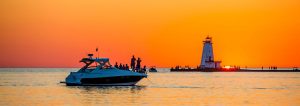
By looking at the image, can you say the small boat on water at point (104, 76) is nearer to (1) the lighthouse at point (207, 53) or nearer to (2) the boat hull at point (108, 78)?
(2) the boat hull at point (108, 78)

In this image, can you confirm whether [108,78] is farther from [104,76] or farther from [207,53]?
[207,53]

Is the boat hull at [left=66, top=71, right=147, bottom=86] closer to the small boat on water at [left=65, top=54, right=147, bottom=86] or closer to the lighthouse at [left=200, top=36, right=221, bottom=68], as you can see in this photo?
the small boat on water at [left=65, top=54, right=147, bottom=86]

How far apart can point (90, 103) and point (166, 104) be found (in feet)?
16.4

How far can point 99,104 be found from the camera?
4684 centimetres

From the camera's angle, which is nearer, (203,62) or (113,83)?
(113,83)

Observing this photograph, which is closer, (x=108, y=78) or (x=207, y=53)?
(x=108, y=78)

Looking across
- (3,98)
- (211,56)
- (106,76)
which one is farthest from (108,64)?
(211,56)

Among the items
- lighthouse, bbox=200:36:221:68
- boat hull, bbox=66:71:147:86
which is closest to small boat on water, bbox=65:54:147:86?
boat hull, bbox=66:71:147:86

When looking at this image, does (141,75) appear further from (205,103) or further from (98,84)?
(205,103)

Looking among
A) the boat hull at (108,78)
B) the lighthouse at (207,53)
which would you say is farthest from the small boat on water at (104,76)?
the lighthouse at (207,53)

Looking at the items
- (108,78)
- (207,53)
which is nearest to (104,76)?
(108,78)

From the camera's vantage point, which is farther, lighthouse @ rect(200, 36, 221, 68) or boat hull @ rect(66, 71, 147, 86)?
lighthouse @ rect(200, 36, 221, 68)

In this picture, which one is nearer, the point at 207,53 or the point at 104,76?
the point at 104,76

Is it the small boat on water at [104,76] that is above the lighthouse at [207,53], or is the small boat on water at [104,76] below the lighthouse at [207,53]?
below
